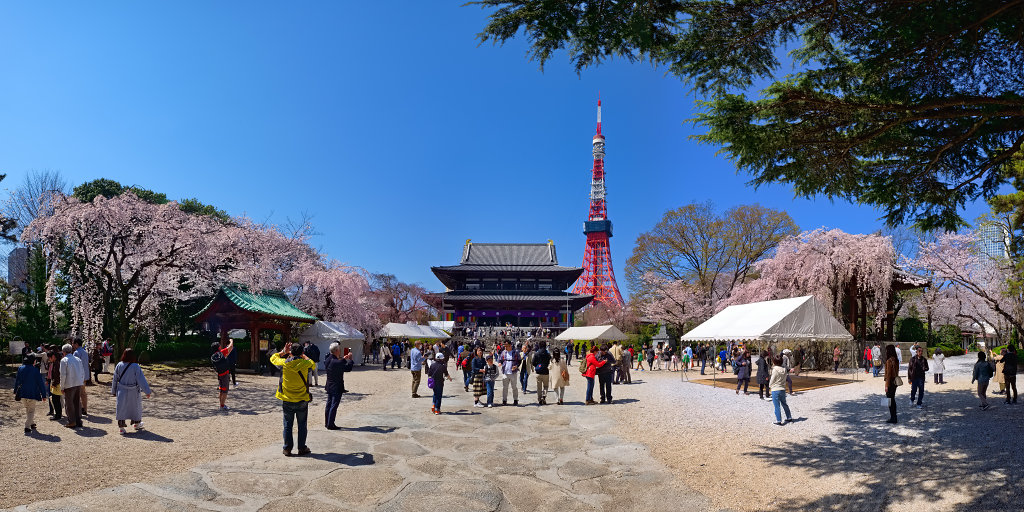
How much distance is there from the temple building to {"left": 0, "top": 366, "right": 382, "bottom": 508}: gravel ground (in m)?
43.1

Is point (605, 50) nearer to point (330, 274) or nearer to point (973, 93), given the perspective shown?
point (973, 93)

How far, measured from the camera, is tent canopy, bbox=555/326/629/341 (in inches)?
1214

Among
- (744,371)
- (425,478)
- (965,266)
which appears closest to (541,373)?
(744,371)

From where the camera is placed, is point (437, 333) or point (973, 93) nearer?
point (973, 93)

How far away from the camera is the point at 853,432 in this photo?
958 cm

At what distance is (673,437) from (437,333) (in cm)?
2803

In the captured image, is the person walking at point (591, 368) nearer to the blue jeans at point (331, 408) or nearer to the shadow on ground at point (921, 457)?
the shadow on ground at point (921, 457)

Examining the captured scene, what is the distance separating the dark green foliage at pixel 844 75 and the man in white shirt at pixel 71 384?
9.08 m

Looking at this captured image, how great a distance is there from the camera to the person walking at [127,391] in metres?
8.89

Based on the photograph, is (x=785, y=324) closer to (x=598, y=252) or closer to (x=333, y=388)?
(x=333, y=388)

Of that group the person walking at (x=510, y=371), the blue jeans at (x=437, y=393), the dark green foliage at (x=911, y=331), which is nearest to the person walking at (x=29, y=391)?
the blue jeans at (x=437, y=393)

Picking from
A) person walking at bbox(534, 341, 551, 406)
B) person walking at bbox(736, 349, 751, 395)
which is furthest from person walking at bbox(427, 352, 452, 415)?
person walking at bbox(736, 349, 751, 395)

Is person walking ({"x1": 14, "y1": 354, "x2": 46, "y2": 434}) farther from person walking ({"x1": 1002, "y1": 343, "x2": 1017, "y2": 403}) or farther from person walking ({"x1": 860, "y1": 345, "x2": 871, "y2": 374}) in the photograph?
person walking ({"x1": 860, "y1": 345, "x2": 871, "y2": 374})

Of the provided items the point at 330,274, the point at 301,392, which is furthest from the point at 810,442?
the point at 330,274
